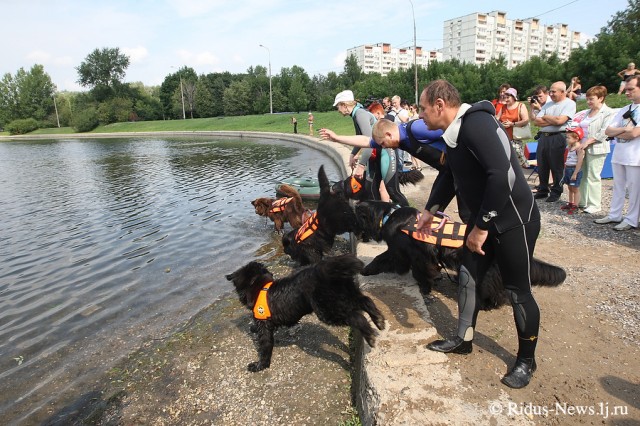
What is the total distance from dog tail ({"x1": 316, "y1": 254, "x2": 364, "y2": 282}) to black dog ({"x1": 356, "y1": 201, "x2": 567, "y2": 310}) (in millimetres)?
1132

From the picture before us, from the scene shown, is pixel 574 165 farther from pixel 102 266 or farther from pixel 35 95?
pixel 35 95

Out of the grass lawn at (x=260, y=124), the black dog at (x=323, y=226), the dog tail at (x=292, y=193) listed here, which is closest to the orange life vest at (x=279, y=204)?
the dog tail at (x=292, y=193)

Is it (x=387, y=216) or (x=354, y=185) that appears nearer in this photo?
(x=387, y=216)

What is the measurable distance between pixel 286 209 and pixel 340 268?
435cm

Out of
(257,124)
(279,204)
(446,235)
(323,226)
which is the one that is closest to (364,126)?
(323,226)

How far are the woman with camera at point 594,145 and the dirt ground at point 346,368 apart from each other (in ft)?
6.49

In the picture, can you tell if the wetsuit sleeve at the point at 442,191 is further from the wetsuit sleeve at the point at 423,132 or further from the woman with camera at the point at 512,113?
the woman with camera at the point at 512,113

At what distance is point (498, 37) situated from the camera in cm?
11169

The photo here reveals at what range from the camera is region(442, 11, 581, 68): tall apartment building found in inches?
4299

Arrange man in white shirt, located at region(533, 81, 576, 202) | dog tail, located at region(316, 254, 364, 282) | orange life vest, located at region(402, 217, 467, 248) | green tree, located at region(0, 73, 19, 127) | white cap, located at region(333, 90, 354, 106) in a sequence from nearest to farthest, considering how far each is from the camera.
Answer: dog tail, located at region(316, 254, 364, 282)
orange life vest, located at region(402, 217, 467, 248)
white cap, located at region(333, 90, 354, 106)
man in white shirt, located at region(533, 81, 576, 202)
green tree, located at region(0, 73, 19, 127)

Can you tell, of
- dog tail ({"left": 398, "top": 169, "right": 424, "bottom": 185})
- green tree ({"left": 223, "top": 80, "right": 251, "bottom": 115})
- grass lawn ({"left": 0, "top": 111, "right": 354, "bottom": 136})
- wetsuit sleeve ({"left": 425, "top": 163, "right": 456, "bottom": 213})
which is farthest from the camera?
green tree ({"left": 223, "top": 80, "right": 251, "bottom": 115})

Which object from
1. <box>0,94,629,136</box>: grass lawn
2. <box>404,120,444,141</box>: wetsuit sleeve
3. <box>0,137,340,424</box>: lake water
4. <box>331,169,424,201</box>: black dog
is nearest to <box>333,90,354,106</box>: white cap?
<box>331,169,424,201</box>: black dog

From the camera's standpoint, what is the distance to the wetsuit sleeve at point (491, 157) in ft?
7.69

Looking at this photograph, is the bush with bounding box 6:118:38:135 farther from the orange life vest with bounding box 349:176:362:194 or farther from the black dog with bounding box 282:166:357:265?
the orange life vest with bounding box 349:176:362:194
